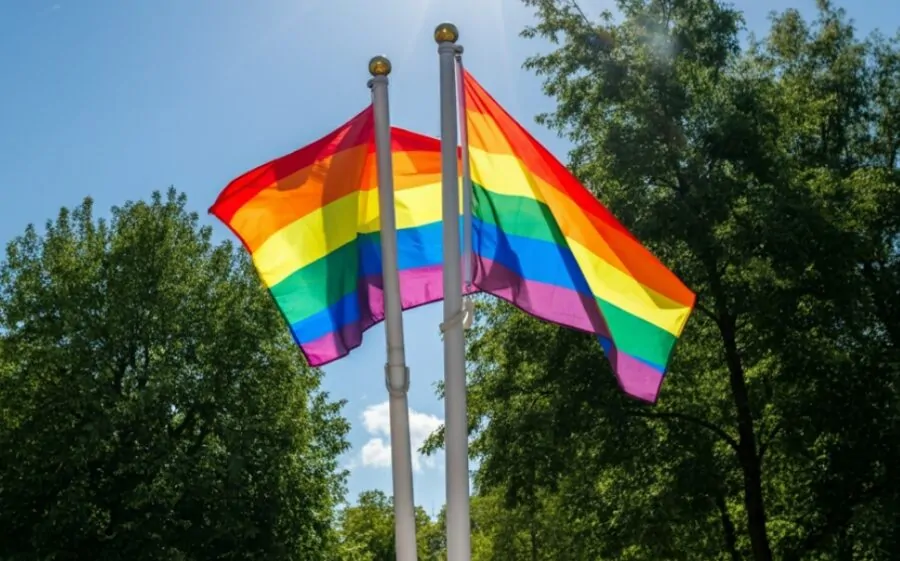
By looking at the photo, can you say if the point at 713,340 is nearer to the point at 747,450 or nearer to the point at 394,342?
the point at 747,450

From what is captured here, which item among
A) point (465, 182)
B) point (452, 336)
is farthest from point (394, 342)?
point (465, 182)

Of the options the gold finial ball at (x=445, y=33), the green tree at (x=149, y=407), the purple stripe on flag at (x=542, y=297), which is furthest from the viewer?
the green tree at (x=149, y=407)

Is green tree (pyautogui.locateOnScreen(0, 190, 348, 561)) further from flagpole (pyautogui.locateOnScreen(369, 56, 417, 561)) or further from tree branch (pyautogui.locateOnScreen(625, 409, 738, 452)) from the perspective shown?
flagpole (pyautogui.locateOnScreen(369, 56, 417, 561))

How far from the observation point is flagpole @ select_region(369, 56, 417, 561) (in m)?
6.82

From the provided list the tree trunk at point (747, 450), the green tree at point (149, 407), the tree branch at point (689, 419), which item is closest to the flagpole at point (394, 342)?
the tree branch at point (689, 419)

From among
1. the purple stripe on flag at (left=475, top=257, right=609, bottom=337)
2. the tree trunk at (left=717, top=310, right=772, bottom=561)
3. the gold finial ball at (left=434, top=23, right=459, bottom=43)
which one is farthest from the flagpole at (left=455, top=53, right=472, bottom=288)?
the tree trunk at (left=717, top=310, right=772, bottom=561)

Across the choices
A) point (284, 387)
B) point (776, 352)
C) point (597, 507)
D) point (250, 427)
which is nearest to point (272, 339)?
point (284, 387)

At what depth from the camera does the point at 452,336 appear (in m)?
6.95

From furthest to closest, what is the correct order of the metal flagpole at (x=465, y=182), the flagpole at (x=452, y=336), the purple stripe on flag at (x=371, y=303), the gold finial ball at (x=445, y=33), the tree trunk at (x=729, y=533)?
1. the tree trunk at (x=729, y=533)
2. the purple stripe on flag at (x=371, y=303)
3. the gold finial ball at (x=445, y=33)
4. the metal flagpole at (x=465, y=182)
5. the flagpole at (x=452, y=336)

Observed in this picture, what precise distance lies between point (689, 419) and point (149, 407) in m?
14.6

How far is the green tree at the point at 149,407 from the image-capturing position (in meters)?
28.4

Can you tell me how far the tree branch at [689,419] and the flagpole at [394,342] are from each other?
15565 millimetres

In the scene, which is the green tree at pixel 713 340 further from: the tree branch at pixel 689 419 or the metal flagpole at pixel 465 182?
the metal flagpole at pixel 465 182

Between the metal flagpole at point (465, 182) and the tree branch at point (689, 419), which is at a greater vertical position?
the tree branch at point (689, 419)
